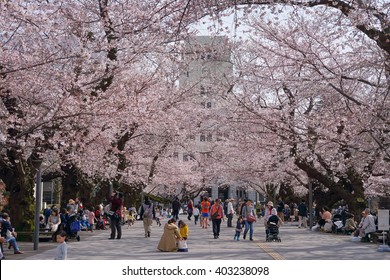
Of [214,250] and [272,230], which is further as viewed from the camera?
[272,230]

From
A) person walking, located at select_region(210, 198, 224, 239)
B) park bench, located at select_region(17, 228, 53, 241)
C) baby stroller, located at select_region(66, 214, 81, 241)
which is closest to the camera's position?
park bench, located at select_region(17, 228, 53, 241)

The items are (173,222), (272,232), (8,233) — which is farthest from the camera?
(272,232)

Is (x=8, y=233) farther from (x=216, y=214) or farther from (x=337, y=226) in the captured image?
(x=337, y=226)

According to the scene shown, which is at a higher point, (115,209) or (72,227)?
(115,209)

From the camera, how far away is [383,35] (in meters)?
13.9

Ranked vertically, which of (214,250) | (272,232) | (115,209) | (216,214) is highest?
(115,209)

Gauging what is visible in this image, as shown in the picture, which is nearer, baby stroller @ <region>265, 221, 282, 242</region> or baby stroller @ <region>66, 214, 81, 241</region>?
baby stroller @ <region>265, 221, 282, 242</region>

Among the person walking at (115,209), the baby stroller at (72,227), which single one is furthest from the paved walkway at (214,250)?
the person walking at (115,209)

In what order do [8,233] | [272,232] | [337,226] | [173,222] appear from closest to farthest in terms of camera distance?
1. [8,233]
2. [173,222]
3. [272,232]
4. [337,226]

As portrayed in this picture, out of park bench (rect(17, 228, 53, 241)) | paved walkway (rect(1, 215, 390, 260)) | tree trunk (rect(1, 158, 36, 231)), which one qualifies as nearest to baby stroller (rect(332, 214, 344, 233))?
paved walkway (rect(1, 215, 390, 260))

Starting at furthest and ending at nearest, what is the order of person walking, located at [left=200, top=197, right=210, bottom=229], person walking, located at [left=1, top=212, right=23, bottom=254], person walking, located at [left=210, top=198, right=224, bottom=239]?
1. person walking, located at [left=200, top=197, right=210, bottom=229]
2. person walking, located at [left=210, top=198, right=224, bottom=239]
3. person walking, located at [left=1, top=212, right=23, bottom=254]

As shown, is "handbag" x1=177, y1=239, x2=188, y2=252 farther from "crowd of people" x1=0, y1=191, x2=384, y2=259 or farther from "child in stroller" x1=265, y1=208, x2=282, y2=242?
"child in stroller" x1=265, y1=208, x2=282, y2=242

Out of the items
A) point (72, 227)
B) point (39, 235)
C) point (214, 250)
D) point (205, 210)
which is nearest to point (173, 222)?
point (214, 250)

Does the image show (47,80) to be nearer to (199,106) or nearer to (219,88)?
(219,88)
